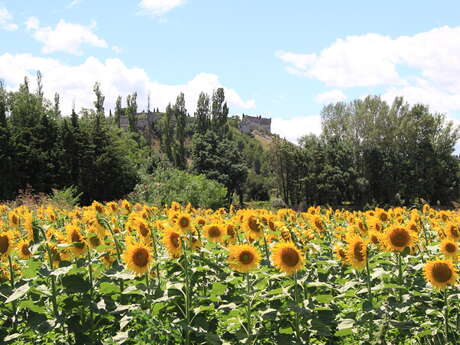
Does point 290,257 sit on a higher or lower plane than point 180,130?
lower

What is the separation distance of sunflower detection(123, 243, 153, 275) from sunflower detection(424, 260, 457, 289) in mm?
1948

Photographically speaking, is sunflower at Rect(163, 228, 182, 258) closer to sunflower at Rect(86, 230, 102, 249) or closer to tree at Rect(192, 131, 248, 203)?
sunflower at Rect(86, 230, 102, 249)

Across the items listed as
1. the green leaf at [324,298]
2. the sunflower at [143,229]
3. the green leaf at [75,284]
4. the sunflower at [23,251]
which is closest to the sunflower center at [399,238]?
the green leaf at [324,298]

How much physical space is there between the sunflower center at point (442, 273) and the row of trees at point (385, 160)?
141 feet

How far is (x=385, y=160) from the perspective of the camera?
46000 mm

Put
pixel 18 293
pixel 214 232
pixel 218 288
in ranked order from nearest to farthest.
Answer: pixel 18 293
pixel 218 288
pixel 214 232

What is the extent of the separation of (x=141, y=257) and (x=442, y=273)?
6.81ft

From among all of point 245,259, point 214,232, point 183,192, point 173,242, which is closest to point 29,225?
point 173,242

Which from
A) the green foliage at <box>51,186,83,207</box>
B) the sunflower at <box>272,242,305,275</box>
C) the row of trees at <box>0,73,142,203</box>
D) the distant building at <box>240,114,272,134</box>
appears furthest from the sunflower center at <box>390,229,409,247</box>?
the distant building at <box>240,114,272,134</box>

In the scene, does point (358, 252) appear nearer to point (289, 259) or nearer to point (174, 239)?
point (289, 259)

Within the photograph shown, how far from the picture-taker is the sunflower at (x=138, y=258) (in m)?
3.19

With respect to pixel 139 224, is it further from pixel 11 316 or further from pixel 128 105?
pixel 128 105

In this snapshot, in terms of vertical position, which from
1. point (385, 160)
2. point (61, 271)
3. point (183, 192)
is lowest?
point (61, 271)

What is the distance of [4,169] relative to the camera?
31.5 m
